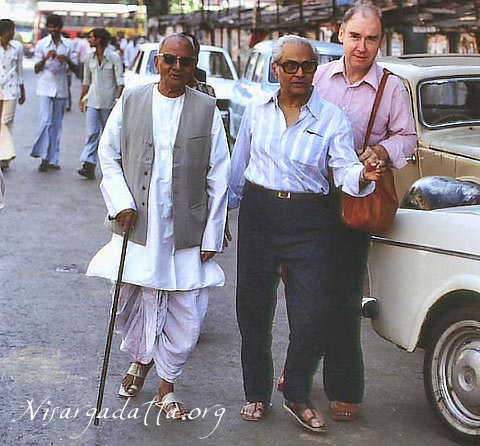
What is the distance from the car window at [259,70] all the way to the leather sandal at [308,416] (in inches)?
383

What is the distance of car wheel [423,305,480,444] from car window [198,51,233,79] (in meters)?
13.9

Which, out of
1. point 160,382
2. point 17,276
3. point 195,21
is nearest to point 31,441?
point 160,382

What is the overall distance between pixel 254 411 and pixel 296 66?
1661 mm

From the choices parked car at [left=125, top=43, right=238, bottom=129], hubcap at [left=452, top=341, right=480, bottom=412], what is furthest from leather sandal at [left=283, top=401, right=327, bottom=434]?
parked car at [left=125, top=43, right=238, bottom=129]

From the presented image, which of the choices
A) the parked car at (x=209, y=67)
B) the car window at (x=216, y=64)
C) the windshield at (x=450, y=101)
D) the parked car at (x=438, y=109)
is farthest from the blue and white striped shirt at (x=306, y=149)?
the car window at (x=216, y=64)

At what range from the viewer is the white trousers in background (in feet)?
17.0

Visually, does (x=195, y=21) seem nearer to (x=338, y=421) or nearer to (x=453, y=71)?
(x=453, y=71)

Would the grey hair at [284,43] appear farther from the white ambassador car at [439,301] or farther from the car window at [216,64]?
the car window at [216,64]

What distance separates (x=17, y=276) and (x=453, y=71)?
390cm

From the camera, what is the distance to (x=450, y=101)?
8.92 metres

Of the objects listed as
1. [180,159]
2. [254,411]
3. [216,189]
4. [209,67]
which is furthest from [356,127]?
[209,67]

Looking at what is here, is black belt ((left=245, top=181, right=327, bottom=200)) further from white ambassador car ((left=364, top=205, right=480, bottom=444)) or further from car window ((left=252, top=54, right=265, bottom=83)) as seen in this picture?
car window ((left=252, top=54, right=265, bottom=83))

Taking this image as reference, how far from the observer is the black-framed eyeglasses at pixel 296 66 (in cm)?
473

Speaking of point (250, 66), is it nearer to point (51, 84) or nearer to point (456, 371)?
point (51, 84)
